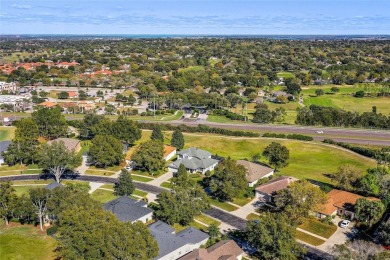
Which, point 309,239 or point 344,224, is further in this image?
point 344,224

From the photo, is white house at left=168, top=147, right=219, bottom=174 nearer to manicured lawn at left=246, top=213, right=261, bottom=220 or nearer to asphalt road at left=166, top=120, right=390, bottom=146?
manicured lawn at left=246, top=213, right=261, bottom=220

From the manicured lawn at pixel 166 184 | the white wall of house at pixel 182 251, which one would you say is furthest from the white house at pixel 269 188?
the white wall of house at pixel 182 251

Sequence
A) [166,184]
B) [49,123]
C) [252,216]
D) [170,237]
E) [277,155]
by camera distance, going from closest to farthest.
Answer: [170,237]
[252,216]
[166,184]
[277,155]
[49,123]

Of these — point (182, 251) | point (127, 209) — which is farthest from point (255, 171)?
point (182, 251)

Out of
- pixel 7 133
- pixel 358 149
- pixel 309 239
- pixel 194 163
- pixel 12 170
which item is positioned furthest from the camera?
pixel 7 133

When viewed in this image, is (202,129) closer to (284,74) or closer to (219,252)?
(219,252)

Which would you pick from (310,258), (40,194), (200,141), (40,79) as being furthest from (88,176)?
(40,79)
